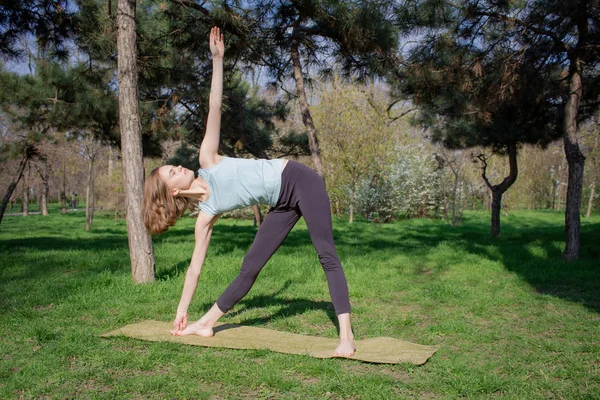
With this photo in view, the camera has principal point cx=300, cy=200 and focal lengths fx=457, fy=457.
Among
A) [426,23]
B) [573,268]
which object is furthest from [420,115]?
[573,268]

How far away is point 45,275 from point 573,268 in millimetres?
6525

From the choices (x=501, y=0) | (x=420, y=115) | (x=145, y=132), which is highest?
(x=501, y=0)

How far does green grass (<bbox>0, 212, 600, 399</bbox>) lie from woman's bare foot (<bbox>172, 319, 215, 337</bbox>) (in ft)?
0.58

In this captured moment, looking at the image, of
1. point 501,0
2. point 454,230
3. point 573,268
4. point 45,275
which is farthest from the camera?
point 454,230

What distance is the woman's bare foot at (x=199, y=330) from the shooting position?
3244 millimetres

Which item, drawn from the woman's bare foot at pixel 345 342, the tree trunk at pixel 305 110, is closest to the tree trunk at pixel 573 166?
the tree trunk at pixel 305 110

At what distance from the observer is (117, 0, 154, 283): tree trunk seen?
16.1 ft

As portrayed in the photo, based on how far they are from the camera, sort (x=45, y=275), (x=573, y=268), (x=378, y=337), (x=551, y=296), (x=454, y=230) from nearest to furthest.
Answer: (x=378, y=337) < (x=551, y=296) < (x=45, y=275) < (x=573, y=268) < (x=454, y=230)

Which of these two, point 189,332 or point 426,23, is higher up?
point 426,23

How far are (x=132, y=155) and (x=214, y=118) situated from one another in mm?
2353

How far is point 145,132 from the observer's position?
960 centimetres

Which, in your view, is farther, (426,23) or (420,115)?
(420,115)

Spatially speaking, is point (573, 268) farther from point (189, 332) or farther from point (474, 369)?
point (189, 332)

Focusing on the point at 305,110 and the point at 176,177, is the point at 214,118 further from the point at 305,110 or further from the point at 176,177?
the point at 305,110
